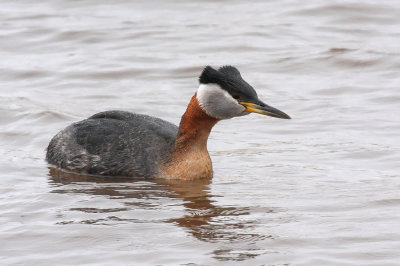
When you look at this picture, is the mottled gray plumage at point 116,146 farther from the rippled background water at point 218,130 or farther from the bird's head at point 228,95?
the bird's head at point 228,95

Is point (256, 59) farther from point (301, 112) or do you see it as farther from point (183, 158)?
point (183, 158)

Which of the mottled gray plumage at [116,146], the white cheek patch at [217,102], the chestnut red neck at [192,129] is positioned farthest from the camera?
the mottled gray plumage at [116,146]

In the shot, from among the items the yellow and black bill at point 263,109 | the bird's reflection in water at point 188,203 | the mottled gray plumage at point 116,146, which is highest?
the yellow and black bill at point 263,109

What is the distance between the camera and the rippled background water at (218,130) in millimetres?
8484

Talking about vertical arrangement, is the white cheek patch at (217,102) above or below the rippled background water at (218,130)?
above

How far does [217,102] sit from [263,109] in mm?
555

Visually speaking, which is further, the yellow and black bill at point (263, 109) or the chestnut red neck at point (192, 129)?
the chestnut red neck at point (192, 129)

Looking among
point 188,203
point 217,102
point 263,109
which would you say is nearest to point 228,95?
point 217,102

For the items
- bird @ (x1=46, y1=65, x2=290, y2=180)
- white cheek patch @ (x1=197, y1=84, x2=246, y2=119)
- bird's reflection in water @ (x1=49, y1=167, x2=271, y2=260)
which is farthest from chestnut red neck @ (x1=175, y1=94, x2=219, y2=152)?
bird's reflection in water @ (x1=49, y1=167, x2=271, y2=260)

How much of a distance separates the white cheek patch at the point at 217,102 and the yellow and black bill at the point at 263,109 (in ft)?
0.24

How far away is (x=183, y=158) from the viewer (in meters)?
11.1

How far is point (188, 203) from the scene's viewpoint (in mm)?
9945

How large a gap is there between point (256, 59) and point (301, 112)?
3.27 m

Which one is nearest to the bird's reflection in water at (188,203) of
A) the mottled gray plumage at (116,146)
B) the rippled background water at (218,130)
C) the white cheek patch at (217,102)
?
the rippled background water at (218,130)
